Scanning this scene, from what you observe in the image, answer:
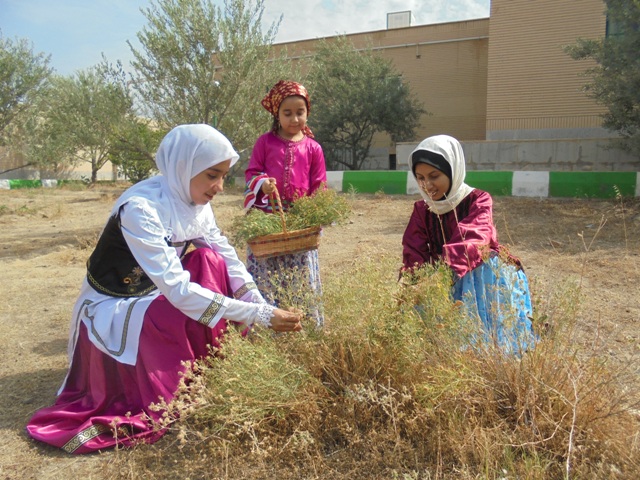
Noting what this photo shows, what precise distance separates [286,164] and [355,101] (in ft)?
46.2

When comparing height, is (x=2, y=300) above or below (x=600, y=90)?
below

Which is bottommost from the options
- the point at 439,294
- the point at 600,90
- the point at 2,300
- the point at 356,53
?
the point at 2,300

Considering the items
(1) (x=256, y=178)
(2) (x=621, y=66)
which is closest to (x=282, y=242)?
(1) (x=256, y=178)

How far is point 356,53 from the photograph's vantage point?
17875 millimetres

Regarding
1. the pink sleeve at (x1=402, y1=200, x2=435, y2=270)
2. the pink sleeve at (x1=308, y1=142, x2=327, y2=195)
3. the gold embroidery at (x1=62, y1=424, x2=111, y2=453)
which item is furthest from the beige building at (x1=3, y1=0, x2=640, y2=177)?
the gold embroidery at (x1=62, y1=424, x2=111, y2=453)

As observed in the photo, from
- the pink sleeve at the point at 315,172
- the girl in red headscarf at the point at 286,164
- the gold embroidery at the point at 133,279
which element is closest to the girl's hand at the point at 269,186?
the girl in red headscarf at the point at 286,164

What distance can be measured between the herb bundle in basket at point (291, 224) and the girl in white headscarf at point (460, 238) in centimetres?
48

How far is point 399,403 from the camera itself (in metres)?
1.87

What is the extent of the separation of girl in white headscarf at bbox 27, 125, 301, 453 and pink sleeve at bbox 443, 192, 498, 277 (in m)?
0.75

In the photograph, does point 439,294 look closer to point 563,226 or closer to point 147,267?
point 147,267

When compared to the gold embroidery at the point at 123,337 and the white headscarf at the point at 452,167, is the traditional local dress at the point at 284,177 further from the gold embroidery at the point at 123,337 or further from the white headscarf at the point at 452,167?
the gold embroidery at the point at 123,337

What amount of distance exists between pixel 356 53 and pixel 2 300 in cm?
1552

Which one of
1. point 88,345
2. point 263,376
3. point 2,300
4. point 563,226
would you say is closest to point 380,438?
point 263,376

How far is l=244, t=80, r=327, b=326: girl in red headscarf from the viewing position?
3336 millimetres
